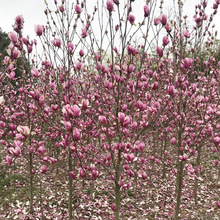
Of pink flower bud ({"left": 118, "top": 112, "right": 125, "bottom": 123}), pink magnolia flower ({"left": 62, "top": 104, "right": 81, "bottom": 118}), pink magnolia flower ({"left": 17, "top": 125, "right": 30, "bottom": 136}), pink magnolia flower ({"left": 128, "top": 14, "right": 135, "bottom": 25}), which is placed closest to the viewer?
pink magnolia flower ({"left": 62, "top": 104, "right": 81, "bottom": 118})

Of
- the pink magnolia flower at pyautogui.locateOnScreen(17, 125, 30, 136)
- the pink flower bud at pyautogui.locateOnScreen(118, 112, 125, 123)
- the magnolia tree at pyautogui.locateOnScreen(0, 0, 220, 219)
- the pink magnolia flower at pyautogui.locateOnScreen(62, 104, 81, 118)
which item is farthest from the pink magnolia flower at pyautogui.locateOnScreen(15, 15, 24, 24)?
the pink flower bud at pyautogui.locateOnScreen(118, 112, 125, 123)

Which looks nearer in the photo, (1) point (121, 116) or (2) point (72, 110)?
(2) point (72, 110)

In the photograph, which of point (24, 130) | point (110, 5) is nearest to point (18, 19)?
point (110, 5)

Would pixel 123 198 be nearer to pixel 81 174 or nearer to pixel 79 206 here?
pixel 79 206

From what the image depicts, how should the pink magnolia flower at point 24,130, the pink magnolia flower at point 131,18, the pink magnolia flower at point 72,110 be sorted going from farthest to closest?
the pink magnolia flower at point 131,18, the pink magnolia flower at point 24,130, the pink magnolia flower at point 72,110

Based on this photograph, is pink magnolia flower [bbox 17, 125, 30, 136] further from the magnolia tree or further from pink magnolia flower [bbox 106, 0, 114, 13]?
pink magnolia flower [bbox 106, 0, 114, 13]

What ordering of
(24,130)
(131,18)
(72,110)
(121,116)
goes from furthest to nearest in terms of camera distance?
(131,18), (24,130), (121,116), (72,110)

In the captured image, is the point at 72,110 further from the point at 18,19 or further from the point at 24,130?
the point at 18,19

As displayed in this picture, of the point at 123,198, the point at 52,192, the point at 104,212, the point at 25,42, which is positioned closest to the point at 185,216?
the point at 123,198

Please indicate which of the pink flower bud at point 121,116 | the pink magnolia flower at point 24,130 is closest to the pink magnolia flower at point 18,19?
the pink magnolia flower at point 24,130

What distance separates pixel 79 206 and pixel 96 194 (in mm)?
586

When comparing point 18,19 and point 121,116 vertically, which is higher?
point 18,19

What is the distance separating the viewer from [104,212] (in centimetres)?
433

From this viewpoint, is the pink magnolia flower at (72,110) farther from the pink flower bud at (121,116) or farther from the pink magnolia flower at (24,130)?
the pink magnolia flower at (24,130)
